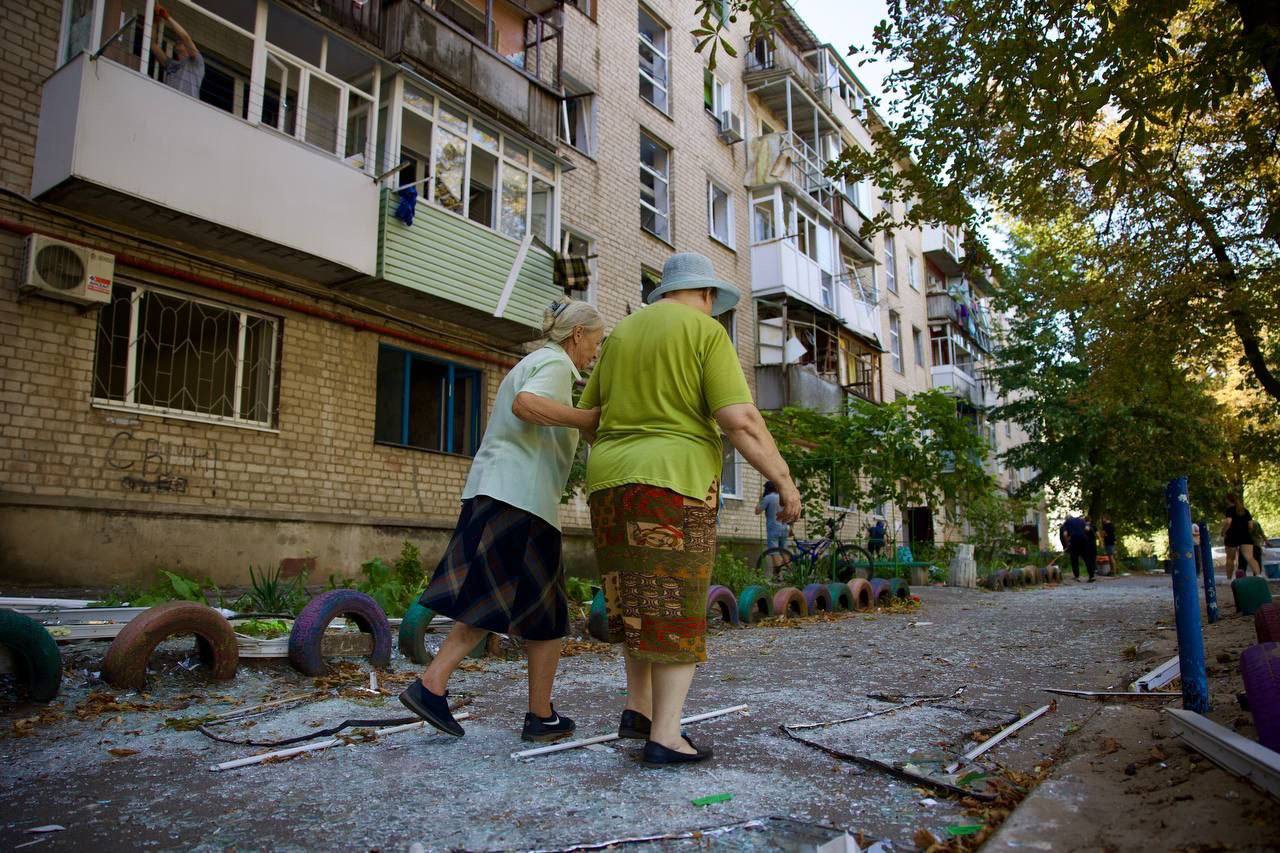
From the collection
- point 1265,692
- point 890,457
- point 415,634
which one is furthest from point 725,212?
point 1265,692

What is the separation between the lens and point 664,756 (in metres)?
2.78

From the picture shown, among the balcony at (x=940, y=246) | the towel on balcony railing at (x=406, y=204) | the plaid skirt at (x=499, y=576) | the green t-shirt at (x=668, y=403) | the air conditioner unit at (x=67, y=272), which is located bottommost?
the plaid skirt at (x=499, y=576)

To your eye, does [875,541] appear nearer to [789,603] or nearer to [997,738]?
[789,603]

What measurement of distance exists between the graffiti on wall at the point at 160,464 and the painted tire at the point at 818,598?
6860 mm

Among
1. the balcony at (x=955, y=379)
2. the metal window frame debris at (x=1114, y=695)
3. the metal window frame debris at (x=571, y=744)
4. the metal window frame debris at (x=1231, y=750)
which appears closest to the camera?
the metal window frame debris at (x=1231, y=750)

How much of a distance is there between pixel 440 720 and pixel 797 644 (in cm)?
422

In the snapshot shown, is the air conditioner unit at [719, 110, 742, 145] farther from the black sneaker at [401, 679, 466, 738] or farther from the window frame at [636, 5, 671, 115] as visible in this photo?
the black sneaker at [401, 679, 466, 738]

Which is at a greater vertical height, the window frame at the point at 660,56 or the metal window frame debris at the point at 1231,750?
the window frame at the point at 660,56

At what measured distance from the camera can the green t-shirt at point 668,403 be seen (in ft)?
9.39

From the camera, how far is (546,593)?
3.23 metres

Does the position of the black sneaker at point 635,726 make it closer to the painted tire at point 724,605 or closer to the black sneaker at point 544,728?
the black sneaker at point 544,728

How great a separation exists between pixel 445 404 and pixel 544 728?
10.1m

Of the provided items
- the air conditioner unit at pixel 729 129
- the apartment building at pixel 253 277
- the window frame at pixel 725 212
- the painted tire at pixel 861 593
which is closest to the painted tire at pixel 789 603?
the painted tire at pixel 861 593

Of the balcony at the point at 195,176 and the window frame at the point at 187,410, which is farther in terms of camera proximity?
the window frame at the point at 187,410
